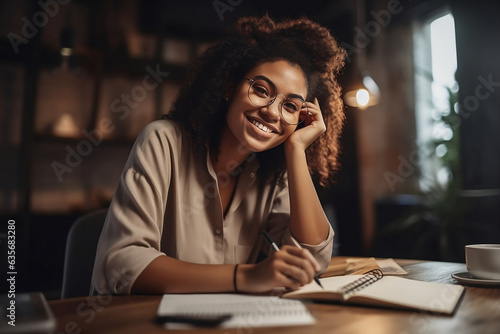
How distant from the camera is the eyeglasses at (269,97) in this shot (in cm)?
124

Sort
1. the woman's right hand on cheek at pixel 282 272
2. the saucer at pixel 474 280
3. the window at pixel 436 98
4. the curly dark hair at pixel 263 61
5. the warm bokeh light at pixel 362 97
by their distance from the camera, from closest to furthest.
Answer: the woman's right hand on cheek at pixel 282 272
the saucer at pixel 474 280
the curly dark hair at pixel 263 61
the warm bokeh light at pixel 362 97
the window at pixel 436 98

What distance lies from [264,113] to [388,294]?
2.10 feet

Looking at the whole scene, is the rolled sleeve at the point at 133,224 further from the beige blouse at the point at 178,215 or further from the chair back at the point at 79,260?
the chair back at the point at 79,260

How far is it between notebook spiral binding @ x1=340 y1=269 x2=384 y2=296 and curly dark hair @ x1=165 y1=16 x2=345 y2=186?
1.79 feet

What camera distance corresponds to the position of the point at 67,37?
9.45ft

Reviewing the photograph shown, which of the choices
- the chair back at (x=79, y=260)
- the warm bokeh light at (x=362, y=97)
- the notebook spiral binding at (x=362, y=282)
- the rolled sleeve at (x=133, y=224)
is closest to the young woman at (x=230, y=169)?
the rolled sleeve at (x=133, y=224)

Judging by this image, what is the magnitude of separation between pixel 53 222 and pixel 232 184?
197 centimetres

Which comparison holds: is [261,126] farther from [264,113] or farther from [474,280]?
[474,280]

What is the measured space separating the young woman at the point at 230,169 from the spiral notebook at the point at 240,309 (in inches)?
2.9

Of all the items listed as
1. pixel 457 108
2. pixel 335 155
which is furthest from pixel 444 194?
pixel 335 155

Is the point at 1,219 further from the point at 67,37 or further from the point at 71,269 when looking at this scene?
the point at 71,269

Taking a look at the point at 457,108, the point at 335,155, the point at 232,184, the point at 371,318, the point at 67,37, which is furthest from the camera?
the point at 457,108

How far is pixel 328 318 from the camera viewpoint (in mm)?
693

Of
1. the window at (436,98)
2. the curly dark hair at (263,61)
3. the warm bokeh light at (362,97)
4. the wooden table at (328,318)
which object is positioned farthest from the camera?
the window at (436,98)
